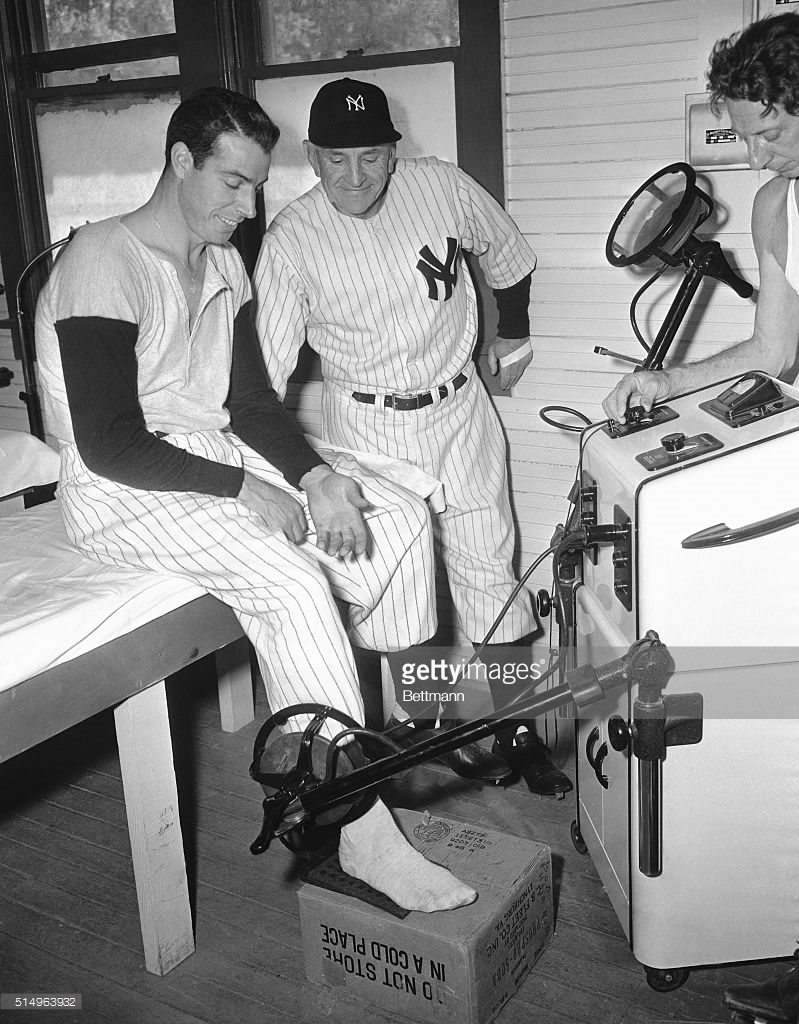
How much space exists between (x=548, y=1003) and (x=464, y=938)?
303 millimetres

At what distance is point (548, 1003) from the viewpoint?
2.12 m

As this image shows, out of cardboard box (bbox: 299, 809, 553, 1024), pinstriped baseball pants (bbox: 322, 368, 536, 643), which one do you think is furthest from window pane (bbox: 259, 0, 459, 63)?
cardboard box (bbox: 299, 809, 553, 1024)

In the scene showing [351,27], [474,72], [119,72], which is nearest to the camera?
[474,72]

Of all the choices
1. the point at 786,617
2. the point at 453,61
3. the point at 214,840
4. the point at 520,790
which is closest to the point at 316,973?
the point at 214,840

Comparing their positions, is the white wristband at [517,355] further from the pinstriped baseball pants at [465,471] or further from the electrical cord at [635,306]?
the electrical cord at [635,306]

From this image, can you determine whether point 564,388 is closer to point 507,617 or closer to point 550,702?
point 507,617

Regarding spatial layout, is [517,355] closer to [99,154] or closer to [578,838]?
[578,838]

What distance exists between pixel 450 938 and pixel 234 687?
4.85 ft

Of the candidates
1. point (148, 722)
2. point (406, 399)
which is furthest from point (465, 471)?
point (148, 722)

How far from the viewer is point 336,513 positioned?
7.79 feet

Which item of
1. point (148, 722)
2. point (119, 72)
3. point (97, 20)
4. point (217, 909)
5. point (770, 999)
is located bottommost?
point (217, 909)

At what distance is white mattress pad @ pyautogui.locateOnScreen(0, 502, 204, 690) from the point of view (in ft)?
6.53

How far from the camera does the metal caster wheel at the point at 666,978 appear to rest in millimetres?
2100

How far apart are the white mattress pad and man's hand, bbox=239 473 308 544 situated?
21 cm
